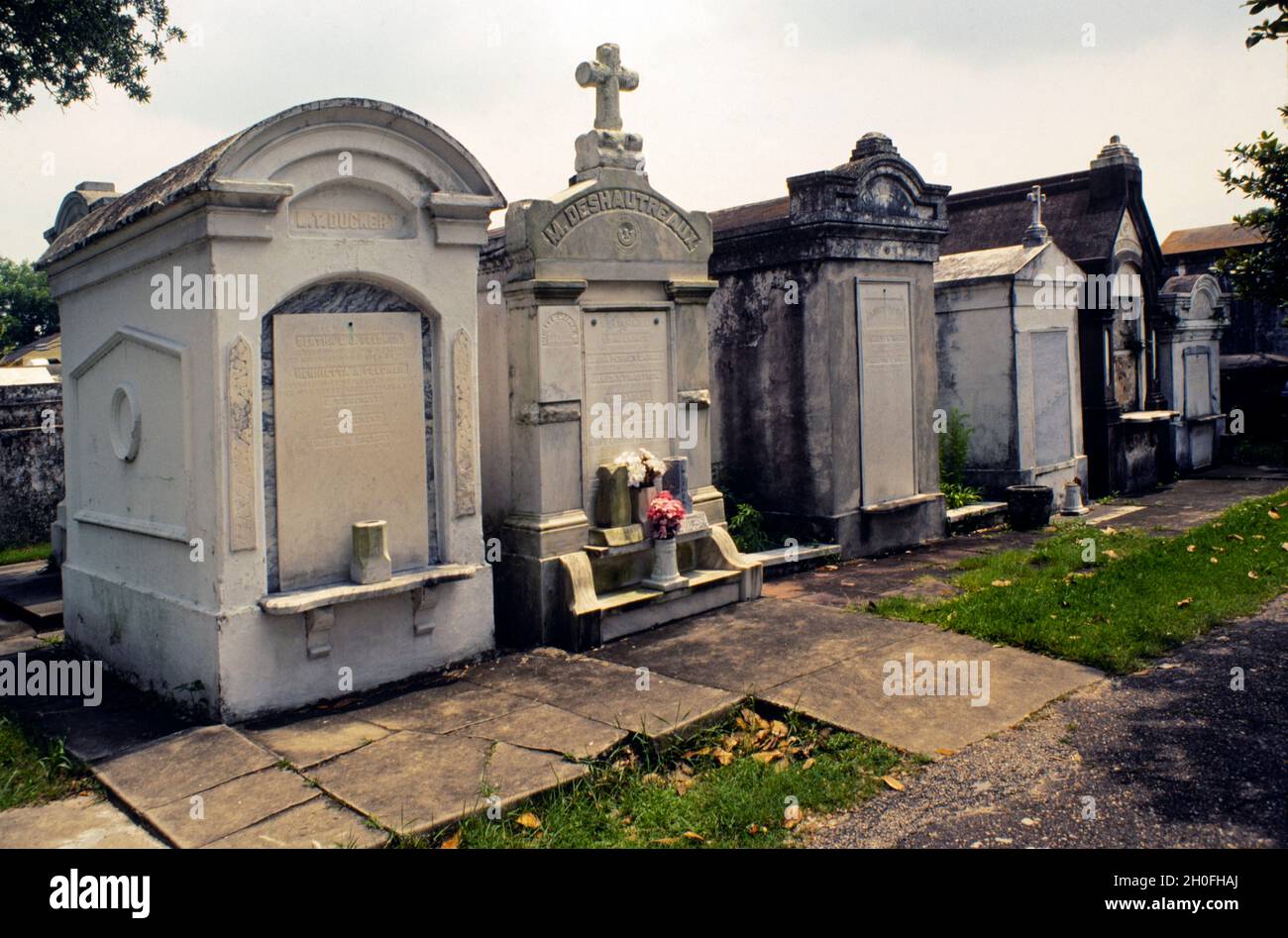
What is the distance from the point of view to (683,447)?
825cm

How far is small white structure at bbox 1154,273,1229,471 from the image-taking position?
627 inches

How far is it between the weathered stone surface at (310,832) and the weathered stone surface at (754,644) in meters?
2.35

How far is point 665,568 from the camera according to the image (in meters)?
7.64

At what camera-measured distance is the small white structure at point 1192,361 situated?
1593cm

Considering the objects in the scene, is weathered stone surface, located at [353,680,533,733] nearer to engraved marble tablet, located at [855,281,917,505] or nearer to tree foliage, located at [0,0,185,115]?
engraved marble tablet, located at [855,281,917,505]

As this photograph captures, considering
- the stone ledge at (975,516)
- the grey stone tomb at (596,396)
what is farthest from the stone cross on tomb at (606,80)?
the stone ledge at (975,516)

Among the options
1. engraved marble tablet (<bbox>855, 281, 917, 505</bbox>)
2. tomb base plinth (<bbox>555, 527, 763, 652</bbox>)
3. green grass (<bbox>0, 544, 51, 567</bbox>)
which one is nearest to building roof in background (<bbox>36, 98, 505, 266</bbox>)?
tomb base plinth (<bbox>555, 527, 763, 652</bbox>)

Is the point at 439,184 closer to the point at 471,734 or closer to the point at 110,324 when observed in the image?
the point at 110,324

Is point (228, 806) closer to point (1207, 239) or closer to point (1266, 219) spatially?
point (1266, 219)

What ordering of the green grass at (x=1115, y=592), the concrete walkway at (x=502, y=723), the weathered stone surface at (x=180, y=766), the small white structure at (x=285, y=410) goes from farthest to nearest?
the green grass at (x=1115, y=592), the small white structure at (x=285, y=410), the weathered stone surface at (x=180, y=766), the concrete walkway at (x=502, y=723)

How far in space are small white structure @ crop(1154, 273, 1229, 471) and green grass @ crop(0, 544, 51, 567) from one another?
14546mm

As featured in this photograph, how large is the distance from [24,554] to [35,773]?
7.15 metres

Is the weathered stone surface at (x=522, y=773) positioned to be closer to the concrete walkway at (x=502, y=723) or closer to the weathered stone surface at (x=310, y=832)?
the concrete walkway at (x=502, y=723)
